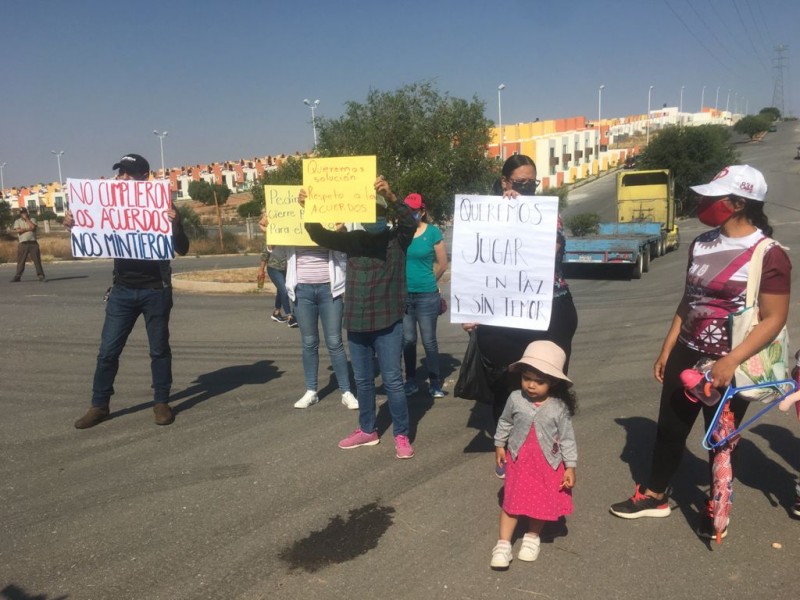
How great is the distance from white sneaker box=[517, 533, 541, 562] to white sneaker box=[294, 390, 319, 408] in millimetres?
3138

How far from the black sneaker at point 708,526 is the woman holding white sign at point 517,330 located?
117 centimetres

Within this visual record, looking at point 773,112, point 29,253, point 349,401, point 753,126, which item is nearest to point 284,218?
point 349,401

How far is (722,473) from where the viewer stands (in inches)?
141

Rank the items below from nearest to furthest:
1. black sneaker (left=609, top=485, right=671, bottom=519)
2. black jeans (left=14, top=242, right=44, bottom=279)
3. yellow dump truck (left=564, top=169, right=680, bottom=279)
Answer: black sneaker (left=609, top=485, right=671, bottom=519) → yellow dump truck (left=564, top=169, right=680, bottom=279) → black jeans (left=14, top=242, right=44, bottom=279)

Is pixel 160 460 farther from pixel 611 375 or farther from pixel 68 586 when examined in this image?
pixel 611 375

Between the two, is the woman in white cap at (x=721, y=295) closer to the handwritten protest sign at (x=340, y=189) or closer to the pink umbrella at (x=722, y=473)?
the pink umbrella at (x=722, y=473)

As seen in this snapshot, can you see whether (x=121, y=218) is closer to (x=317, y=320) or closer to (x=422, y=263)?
(x=317, y=320)

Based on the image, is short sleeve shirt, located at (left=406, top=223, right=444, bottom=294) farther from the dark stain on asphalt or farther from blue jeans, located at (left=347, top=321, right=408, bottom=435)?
the dark stain on asphalt

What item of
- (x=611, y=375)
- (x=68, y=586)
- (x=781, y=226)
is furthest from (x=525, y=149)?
(x=68, y=586)

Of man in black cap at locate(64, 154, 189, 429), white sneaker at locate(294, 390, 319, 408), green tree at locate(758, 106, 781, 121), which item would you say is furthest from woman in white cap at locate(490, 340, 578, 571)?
green tree at locate(758, 106, 781, 121)

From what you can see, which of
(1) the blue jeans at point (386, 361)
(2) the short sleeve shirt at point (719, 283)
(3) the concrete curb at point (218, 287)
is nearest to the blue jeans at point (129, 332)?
(1) the blue jeans at point (386, 361)

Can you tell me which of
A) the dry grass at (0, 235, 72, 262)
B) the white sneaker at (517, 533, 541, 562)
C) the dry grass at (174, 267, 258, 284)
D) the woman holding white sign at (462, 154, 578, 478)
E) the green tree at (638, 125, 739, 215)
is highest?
the green tree at (638, 125, 739, 215)

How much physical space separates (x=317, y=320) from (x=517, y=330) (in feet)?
7.30

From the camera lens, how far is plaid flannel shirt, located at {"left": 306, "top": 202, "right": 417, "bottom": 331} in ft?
15.9
